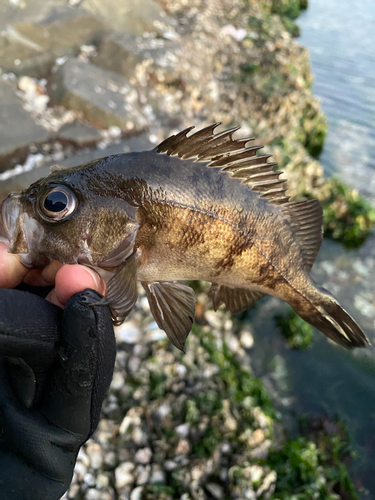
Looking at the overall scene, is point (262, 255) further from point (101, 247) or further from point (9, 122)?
point (9, 122)

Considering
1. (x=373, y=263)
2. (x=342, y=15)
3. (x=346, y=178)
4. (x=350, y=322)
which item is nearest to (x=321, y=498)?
(x=350, y=322)

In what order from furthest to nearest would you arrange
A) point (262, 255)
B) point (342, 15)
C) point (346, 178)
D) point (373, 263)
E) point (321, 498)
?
point (342, 15)
point (346, 178)
point (373, 263)
point (321, 498)
point (262, 255)

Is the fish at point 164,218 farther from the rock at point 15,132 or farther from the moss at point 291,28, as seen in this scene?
the moss at point 291,28

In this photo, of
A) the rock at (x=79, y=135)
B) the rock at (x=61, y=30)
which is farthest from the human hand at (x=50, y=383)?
the rock at (x=61, y=30)

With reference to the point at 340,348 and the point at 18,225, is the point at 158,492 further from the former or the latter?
the point at 340,348

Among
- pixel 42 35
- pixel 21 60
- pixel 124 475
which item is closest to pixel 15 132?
pixel 21 60

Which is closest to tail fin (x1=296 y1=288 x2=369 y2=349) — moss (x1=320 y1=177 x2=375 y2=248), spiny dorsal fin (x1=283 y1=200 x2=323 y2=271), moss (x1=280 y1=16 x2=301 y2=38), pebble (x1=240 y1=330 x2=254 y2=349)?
spiny dorsal fin (x1=283 y1=200 x2=323 y2=271)

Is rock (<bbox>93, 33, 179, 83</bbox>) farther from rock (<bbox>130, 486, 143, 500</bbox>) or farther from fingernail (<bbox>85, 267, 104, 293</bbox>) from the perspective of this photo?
rock (<bbox>130, 486, 143, 500</bbox>)
